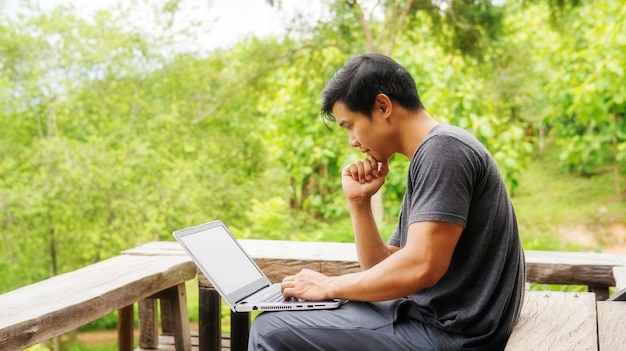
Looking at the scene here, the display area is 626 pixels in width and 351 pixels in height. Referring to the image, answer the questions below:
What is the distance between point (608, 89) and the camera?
6.57m

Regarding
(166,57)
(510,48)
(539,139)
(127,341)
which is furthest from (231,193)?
(539,139)

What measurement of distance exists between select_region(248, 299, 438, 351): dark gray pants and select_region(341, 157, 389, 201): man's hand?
33cm

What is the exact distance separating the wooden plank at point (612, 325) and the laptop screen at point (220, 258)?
898 mm

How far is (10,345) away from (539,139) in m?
11.4

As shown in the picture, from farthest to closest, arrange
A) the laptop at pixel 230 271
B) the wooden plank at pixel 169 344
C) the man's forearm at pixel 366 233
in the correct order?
1. the wooden plank at pixel 169 344
2. the man's forearm at pixel 366 233
3. the laptop at pixel 230 271

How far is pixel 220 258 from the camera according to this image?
196 centimetres

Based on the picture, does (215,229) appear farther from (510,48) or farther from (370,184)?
(510,48)

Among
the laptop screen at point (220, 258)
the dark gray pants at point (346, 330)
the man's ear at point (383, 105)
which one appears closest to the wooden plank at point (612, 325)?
the dark gray pants at point (346, 330)

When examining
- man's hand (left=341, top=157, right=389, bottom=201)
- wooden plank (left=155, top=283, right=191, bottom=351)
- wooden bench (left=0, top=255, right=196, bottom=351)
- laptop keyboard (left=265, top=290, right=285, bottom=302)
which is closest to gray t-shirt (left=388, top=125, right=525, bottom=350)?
man's hand (left=341, top=157, right=389, bottom=201)

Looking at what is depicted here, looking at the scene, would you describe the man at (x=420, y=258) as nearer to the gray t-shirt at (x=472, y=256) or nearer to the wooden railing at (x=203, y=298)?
the gray t-shirt at (x=472, y=256)

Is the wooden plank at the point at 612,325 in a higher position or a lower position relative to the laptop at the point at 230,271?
lower

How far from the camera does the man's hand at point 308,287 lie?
1632 mm

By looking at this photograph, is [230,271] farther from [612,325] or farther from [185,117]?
[185,117]

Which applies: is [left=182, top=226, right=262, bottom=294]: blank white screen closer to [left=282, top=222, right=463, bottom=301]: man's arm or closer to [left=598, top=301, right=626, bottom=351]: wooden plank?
[left=282, top=222, right=463, bottom=301]: man's arm
